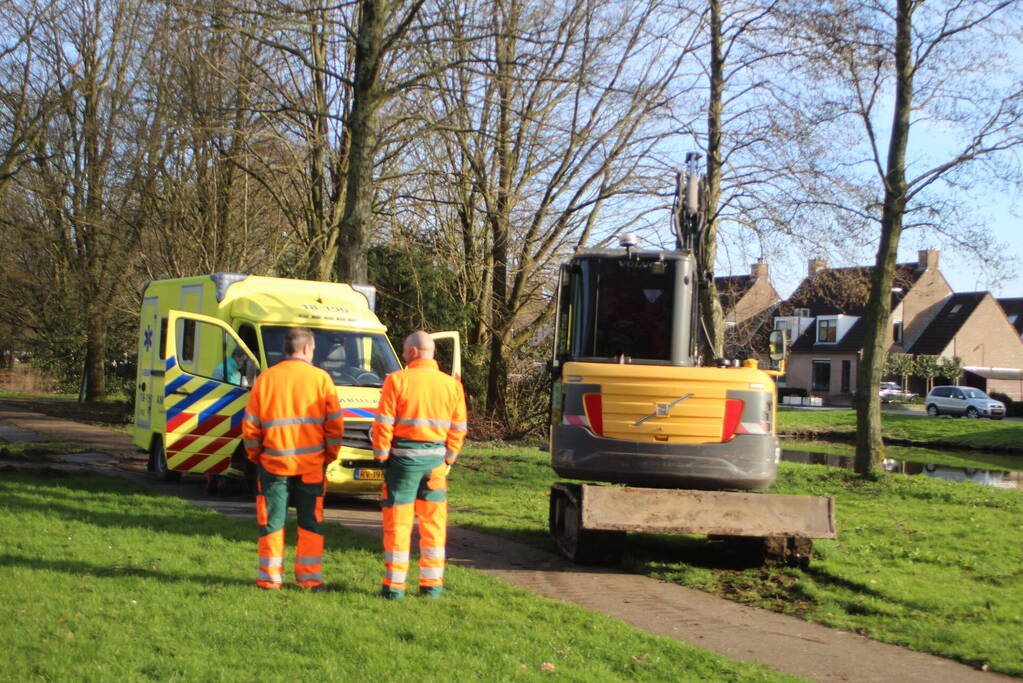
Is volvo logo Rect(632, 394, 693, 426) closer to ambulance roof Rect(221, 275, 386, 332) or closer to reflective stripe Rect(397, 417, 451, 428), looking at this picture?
reflective stripe Rect(397, 417, 451, 428)

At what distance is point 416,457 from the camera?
7.51 meters

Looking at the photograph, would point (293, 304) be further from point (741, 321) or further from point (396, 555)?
point (741, 321)

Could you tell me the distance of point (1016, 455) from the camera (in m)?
33.0

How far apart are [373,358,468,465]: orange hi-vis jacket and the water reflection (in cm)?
1784

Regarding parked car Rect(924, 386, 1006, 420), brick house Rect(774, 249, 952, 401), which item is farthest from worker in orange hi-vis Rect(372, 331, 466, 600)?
brick house Rect(774, 249, 952, 401)

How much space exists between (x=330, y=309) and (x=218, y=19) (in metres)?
5.51

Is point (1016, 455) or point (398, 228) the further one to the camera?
point (1016, 455)

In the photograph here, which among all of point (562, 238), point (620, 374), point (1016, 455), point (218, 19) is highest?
point (218, 19)

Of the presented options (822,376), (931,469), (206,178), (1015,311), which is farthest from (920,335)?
(206,178)

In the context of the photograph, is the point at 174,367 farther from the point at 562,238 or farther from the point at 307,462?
the point at 562,238

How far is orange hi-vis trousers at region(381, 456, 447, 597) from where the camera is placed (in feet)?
24.2

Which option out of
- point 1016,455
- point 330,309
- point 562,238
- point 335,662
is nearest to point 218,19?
point 330,309

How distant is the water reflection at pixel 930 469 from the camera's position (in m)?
23.9

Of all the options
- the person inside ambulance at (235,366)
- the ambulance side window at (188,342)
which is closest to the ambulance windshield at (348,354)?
the person inside ambulance at (235,366)
